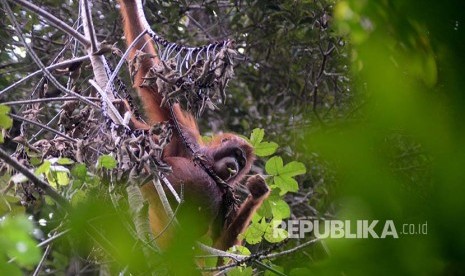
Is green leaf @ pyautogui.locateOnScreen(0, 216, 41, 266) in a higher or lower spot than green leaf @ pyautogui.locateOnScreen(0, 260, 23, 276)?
higher

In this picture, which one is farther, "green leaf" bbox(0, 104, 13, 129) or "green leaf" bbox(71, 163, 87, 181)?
"green leaf" bbox(0, 104, 13, 129)

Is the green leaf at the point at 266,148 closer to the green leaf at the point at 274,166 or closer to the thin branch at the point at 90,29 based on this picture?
the green leaf at the point at 274,166

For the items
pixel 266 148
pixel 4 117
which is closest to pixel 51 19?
pixel 4 117

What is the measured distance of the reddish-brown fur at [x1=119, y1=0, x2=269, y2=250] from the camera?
3928 mm

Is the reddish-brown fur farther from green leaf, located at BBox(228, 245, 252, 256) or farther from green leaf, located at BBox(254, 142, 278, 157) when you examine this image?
green leaf, located at BBox(228, 245, 252, 256)

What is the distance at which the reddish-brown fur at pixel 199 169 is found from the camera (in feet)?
12.9

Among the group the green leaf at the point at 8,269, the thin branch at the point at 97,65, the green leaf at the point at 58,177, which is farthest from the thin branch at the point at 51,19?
the green leaf at the point at 8,269

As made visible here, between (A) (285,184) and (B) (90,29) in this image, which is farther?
(A) (285,184)

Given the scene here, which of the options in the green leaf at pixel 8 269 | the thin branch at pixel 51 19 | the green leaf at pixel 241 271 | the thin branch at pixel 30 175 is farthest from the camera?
the thin branch at pixel 51 19

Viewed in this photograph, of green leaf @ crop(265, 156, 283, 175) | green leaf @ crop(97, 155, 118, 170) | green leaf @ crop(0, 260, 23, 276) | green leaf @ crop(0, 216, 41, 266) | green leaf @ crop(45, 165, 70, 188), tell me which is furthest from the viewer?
green leaf @ crop(265, 156, 283, 175)

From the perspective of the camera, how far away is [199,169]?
14.4ft

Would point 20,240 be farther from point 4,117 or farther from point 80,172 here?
point 4,117

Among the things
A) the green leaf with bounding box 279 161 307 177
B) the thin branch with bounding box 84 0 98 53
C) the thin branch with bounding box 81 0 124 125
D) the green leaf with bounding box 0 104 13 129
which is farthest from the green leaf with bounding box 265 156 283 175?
the green leaf with bounding box 0 104 13 129

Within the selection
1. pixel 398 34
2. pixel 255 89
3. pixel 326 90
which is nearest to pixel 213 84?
pixel 398 34
